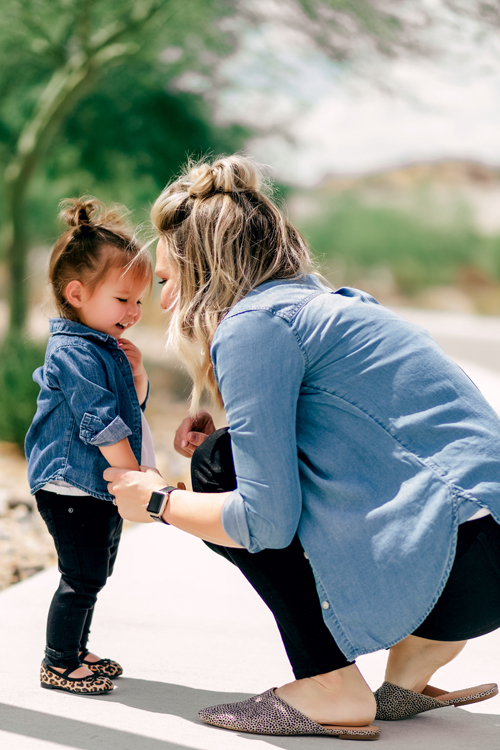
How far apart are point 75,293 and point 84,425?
41 centimetres

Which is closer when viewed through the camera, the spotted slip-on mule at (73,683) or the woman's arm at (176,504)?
the woman's arm at (176,504)

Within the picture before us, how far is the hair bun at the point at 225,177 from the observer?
1.86 meters

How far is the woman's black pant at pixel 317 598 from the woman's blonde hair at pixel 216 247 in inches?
13.5

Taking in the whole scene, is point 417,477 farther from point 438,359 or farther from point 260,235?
point 260,235

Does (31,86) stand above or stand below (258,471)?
below

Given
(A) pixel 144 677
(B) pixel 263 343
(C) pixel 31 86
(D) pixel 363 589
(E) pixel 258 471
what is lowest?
(C) pixel 31 86

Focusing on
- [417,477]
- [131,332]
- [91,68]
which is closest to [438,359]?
[417,477]

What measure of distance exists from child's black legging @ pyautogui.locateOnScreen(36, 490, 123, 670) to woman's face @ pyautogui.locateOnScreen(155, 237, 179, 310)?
553mm

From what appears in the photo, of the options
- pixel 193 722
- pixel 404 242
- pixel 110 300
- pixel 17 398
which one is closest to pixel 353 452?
pixel 193 722

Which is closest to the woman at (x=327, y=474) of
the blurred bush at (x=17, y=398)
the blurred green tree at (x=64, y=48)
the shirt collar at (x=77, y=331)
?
the shirt collar at (x=77, y=331)

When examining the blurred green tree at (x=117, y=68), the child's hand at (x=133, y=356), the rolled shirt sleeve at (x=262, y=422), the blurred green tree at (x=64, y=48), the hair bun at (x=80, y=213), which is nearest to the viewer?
the rolled shirt sleeve at (x=262, y=422)

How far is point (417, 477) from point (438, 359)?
263 millimetres

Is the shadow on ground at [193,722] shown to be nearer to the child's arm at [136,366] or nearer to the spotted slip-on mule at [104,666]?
the spotted slip-on mule at [104,666]

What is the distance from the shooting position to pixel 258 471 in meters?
1.63
